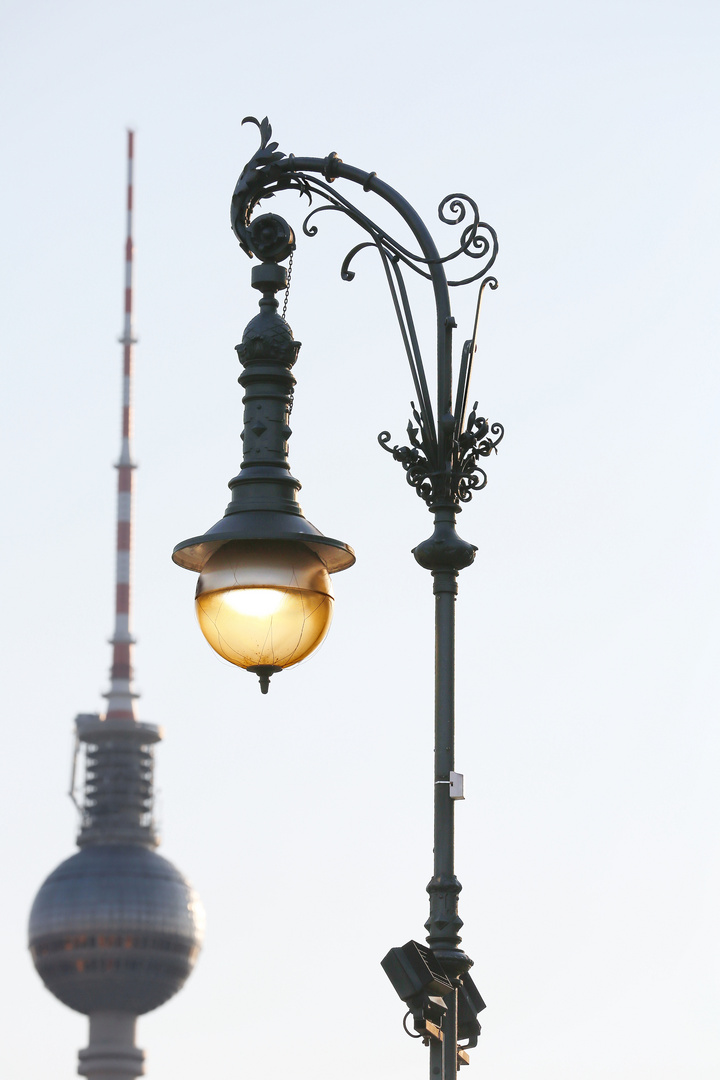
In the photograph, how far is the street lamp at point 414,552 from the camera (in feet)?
28.7

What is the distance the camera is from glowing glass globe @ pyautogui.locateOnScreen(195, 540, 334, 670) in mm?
8969

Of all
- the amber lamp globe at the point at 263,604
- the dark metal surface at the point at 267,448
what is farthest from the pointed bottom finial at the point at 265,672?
the dark metal surface at the point at 267,448

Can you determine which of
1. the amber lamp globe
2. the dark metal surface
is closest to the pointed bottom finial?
the amber lamp globe

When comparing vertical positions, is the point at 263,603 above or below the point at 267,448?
below

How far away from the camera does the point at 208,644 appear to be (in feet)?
29.9

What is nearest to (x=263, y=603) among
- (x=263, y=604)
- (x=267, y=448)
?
(x=263, y=604)

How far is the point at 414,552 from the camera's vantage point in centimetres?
918

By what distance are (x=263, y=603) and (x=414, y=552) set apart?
736 millimetres

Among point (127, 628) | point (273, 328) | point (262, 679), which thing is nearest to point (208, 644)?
point (262, 679)

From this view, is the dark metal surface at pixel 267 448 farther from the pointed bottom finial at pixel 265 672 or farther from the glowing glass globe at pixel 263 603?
the pointed bottom finial at pixel 265 672

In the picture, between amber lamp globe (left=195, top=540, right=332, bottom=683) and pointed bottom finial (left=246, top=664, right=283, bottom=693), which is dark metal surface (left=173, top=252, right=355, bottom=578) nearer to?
amber lamp globe (left=195, top=540, right=332, bottom=683)

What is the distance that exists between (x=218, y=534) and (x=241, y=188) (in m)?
2.01

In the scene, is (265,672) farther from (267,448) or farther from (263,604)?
(267,448)

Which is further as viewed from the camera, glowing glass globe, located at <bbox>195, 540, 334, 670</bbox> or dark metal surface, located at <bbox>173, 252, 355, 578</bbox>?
dark metal surface, located at <bbox>173, 252, 355, 578</bbox>
